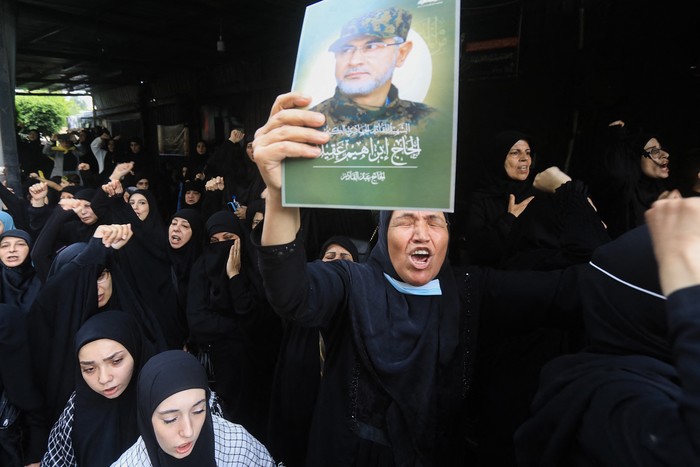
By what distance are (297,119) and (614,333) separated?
901 mm

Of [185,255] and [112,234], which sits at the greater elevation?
[112,234]

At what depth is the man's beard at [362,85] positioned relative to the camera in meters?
1.03

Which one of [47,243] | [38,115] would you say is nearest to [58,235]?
[47,243]

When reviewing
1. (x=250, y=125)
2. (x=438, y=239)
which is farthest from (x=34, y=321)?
(x=250, y=125)

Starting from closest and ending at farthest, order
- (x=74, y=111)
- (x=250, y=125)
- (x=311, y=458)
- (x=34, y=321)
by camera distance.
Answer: (x=311, y=458), (x=34, y=321), (x=250, y=125), (x=74, y=111)

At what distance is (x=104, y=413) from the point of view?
2.06m

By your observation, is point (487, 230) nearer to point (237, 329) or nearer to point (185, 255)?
point (237, 329)

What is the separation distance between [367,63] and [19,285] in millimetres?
3323

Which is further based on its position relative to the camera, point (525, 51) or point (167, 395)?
point (525, 51)

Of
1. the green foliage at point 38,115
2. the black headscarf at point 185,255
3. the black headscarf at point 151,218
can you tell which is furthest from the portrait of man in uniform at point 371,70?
the green foliage at point 38,115

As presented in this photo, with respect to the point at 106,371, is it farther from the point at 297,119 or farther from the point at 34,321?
the point at 297,119

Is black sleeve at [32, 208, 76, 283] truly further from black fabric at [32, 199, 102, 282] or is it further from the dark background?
the dark background

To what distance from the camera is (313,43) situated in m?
1.10

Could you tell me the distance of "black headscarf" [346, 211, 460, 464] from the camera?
1.38 meters
